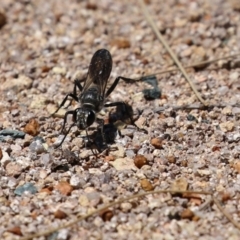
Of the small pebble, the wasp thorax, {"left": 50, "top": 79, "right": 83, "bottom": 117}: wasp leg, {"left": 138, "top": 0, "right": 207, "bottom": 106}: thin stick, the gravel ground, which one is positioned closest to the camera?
the gravel ground

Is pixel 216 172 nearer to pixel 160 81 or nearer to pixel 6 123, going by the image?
pixel 160 81

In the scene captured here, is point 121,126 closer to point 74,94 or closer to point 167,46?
point 74,94

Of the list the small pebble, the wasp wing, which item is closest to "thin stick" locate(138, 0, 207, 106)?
the wasp wing

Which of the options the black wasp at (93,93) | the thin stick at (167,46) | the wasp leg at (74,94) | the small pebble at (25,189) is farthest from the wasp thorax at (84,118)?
the thin stick at (167,46)

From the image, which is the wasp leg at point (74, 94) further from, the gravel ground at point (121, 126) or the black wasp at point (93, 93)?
the gravel ground at point (121, 126)

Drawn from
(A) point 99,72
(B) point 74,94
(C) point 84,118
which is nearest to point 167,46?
(A) point 99,72

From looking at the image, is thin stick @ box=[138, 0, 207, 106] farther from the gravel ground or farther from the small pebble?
the small pebble
